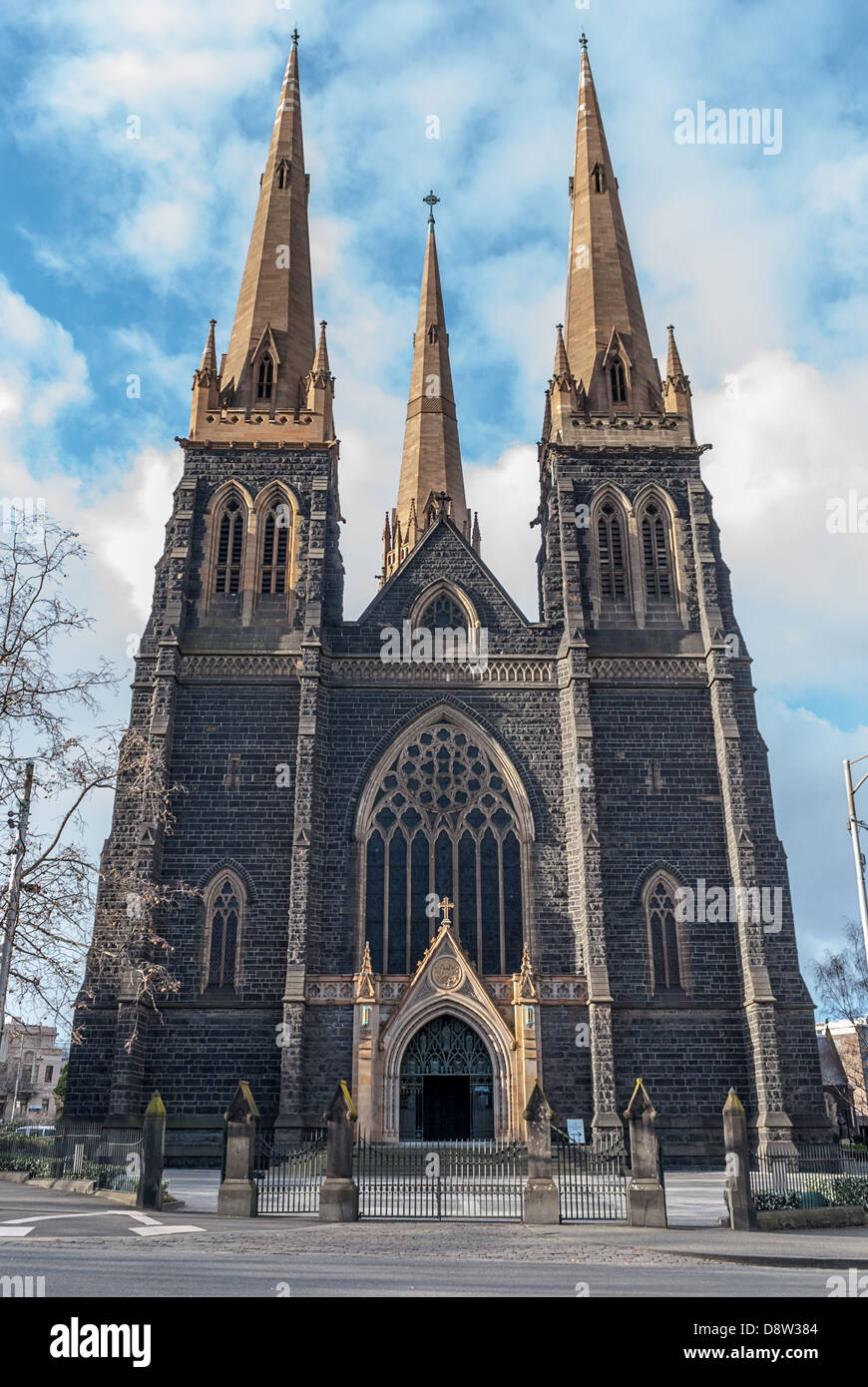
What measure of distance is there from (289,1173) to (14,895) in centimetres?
1072

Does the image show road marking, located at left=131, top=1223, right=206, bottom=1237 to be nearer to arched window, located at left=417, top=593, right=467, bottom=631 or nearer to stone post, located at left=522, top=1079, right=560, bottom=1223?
stone post, located at left=522, top=1079, right=560, bottom=1223

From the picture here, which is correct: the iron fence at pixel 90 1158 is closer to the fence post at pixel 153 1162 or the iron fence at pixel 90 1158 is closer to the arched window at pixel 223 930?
the fence post at pixel 153 1162

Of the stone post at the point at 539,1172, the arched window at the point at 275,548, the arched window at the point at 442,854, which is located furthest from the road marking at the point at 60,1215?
the arched window at the point at 275,548

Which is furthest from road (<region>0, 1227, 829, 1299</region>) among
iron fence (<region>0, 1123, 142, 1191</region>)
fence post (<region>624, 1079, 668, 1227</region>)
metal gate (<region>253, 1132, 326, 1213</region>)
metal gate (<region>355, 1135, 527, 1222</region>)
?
iron fence (<region>0, 1123, 142, 1191</region>)

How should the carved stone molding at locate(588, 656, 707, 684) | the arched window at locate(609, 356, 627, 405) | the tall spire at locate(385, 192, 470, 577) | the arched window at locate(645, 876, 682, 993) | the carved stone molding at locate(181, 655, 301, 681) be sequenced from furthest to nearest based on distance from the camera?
the tall spire at locate(385, 192, 470, 577)
the arched window at locate(609, 356, 627, 405)
the carved stone molding at locate(588, 656, 707, 684)
the carved stone molding at locate(181, 655, 301, 681)
the arched window at locate(645, 876, 682, 993)

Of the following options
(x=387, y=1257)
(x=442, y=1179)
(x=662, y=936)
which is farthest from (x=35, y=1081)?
(x=387, y=1257)

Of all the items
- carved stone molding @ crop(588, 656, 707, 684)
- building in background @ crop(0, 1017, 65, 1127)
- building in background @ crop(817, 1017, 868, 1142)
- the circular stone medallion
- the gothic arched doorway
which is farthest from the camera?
building in background @ crop(0, 1017, 65, 1127)

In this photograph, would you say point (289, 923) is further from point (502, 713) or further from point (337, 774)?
point (502, 713)

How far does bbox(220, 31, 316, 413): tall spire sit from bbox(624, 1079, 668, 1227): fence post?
2521cm

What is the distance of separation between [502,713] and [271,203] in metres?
21.2

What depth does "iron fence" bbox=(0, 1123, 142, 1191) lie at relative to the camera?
2123cm

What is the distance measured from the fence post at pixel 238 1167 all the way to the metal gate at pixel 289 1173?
30 centimetres

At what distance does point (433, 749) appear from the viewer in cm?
3173
